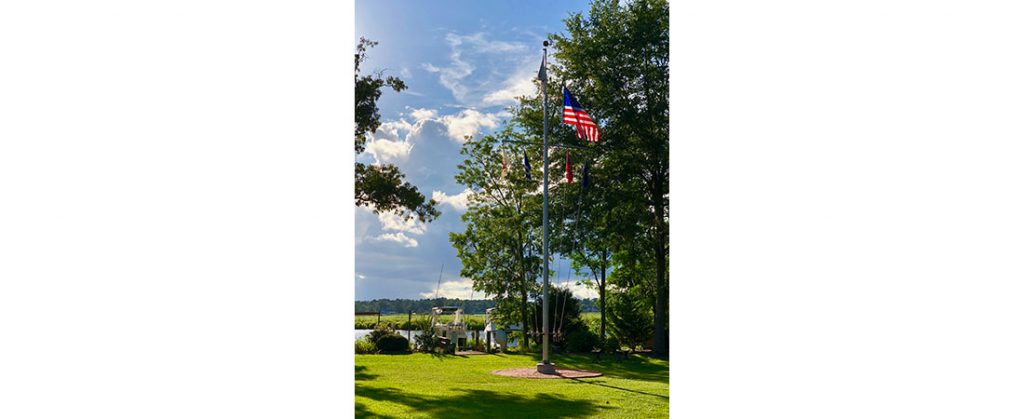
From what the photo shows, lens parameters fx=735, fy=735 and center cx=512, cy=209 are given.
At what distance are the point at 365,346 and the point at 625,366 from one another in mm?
3405

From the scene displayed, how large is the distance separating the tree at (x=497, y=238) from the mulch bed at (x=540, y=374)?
3.68m

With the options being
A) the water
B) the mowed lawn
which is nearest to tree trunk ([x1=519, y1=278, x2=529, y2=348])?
the water

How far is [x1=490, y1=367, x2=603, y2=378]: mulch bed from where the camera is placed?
7.51 meters

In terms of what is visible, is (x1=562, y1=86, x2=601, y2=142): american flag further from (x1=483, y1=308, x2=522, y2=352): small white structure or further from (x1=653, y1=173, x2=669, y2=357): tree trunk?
(x1=483, y1=308, x2=522, y2=352): small white structure

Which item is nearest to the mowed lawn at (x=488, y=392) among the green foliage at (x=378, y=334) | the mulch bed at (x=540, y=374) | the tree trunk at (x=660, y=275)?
the mulch bed at (x=540, y=374)

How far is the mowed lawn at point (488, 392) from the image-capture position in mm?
5246

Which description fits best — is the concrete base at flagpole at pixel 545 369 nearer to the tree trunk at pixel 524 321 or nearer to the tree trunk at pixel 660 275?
the tree trunk at pixel 660 275

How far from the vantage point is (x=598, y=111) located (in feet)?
36.6

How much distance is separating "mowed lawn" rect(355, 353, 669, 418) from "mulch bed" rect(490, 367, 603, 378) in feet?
0.66

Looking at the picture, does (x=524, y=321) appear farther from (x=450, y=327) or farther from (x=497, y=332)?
(x=450, y=327)

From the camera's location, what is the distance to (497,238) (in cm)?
1221
